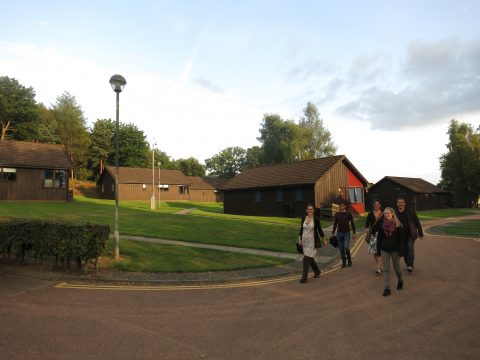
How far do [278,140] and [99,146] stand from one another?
31983 mm

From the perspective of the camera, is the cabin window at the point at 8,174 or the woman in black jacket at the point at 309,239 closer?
the woman in black jacket at the point at 309,239

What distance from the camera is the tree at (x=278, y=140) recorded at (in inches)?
2464

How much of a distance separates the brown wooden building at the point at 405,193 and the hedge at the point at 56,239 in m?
44.8

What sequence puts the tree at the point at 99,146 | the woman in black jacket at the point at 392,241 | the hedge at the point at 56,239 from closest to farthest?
the woman in black jacket at the point at 392,241 < the hedge at the point at 56,239 < the tree at the point at 99,146

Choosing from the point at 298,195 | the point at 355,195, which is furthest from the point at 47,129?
the point at 355,195

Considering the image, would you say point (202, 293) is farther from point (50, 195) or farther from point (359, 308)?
point (50, 195)

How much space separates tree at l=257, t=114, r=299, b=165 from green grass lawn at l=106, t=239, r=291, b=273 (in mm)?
50439

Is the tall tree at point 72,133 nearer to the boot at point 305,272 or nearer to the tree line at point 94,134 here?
the tree line at point 94,134

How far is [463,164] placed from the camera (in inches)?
2574

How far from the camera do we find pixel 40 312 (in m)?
6.72

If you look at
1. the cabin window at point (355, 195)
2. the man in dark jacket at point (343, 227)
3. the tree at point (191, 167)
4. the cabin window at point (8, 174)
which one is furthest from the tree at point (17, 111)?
the man in dark jacket at point (343, 227)

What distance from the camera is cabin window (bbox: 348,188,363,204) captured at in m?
35.5

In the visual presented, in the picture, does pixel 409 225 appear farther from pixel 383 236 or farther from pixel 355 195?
pixel 355 195

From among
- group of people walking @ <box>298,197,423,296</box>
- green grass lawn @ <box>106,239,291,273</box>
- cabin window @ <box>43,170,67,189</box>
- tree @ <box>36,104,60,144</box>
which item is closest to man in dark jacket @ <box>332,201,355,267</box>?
group of people walking @ <box>298,197,423,296</box>
